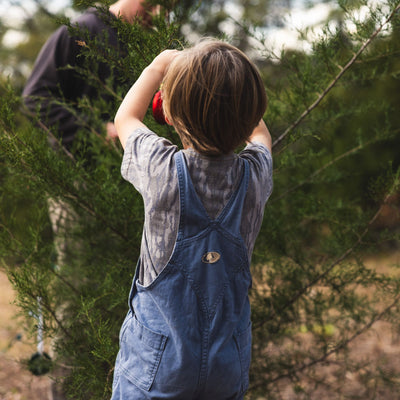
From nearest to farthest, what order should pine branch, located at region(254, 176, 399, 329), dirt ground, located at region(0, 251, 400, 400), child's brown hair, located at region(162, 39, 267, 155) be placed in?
child's brown hair, located at region(162, 39, 267, 155), pine branch, located at region(254, 176, 399, 329), dirt ground, located at region(0, 251, 400, 400)

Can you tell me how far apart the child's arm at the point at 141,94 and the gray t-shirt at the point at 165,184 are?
53 millimetres

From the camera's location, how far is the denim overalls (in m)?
1.27

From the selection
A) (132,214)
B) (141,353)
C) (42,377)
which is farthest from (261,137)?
(42,377)

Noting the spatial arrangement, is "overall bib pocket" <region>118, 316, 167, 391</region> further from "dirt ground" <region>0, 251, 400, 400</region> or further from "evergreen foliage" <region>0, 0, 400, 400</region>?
"dirt ground" <region>0, 251, 400, 400</region>

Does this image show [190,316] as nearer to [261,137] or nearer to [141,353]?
[141,353]

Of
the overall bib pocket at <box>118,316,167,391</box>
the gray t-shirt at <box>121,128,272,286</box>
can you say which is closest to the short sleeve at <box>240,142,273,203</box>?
the gray t-shirt at <box>121,128,272,286</box>

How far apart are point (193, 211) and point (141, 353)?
46 centimetres

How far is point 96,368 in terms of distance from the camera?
5.81ft

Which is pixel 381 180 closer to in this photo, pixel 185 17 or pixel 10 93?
pixel 185 17

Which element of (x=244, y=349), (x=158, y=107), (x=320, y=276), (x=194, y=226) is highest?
(x=158, y=107)

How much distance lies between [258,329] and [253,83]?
5.07ft

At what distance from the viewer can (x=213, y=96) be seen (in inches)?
48.1

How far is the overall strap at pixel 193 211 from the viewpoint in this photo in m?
1.26

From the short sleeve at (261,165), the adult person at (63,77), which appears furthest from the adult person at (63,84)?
the short sleeve at (261,165)
